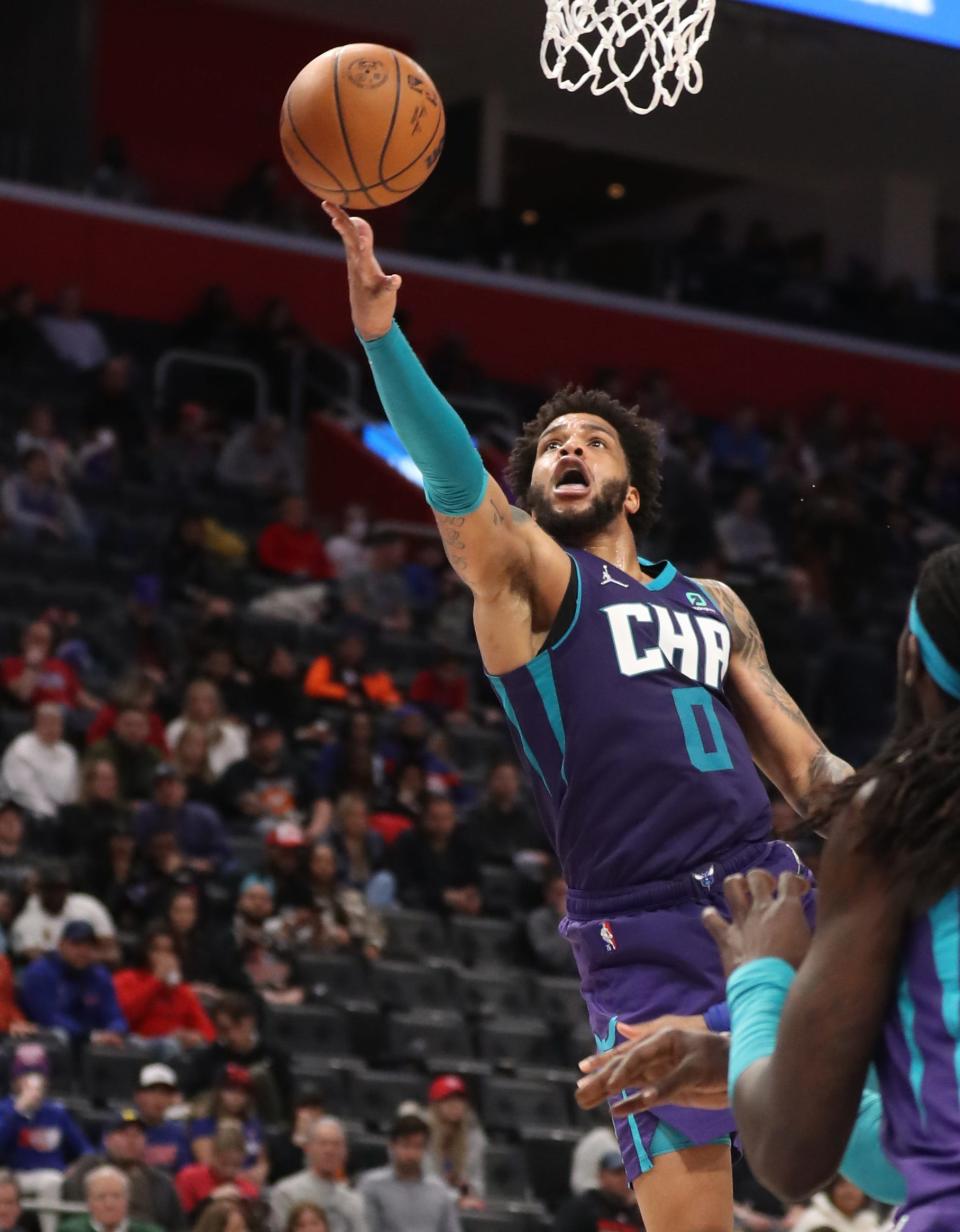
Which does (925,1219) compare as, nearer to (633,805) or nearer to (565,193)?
(633,805)

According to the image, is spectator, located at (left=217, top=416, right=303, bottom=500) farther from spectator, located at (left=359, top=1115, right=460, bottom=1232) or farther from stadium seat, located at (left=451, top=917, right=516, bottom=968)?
spectator, located at (left=359, top=1115, right=460, bottom=1232)

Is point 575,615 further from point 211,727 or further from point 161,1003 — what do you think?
point 211,727

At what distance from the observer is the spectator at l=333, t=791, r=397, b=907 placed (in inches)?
546

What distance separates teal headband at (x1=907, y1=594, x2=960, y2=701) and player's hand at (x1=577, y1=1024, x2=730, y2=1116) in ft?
1.97

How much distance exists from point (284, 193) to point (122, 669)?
9693 millimetres

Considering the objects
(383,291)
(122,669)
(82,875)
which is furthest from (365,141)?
(122,669)

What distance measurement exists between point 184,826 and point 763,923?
1035 cm

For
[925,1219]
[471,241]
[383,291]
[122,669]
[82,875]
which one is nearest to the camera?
[925,1219]

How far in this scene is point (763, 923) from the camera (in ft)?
10.1

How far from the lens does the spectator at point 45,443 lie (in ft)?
54.9

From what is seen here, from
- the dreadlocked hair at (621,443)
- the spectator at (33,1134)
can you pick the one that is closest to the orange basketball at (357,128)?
the dreadlocked hair at (621,443)

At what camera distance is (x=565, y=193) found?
1169 inches

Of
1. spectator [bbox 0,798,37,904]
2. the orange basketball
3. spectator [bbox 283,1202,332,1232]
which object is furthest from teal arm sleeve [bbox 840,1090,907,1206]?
spectator [bbox 0,798,37,904]

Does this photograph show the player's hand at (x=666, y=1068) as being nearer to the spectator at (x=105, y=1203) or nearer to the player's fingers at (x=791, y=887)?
the player's fingers at (x=791, y=887)
